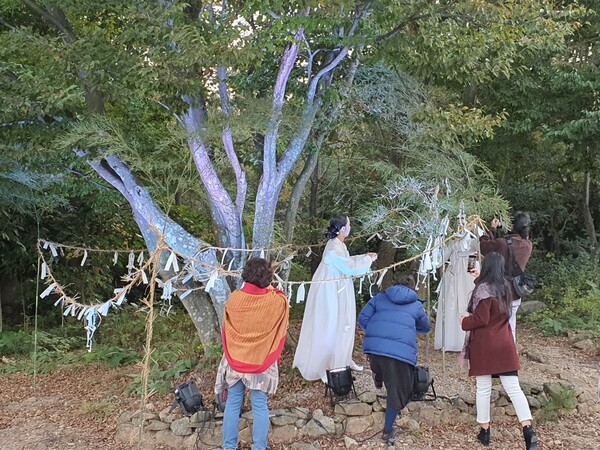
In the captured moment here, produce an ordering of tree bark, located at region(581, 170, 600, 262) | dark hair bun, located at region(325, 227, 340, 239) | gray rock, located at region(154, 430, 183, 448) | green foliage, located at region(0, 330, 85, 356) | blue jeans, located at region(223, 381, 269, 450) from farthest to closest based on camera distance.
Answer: tree bark, located at region(581, 170, 600, 262), green foliage, located at region(0, 330, 85, 356), dark hair bun, located at region(325, 227, 340, 239), gray rock, located at region(154, 430, 183, 448), blue jeans, located at region(223, 381, 269, 450)

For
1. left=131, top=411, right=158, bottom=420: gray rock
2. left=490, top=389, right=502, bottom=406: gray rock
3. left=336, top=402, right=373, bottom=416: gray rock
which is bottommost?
left=131, top=411, right=158, bottom=420: gray rock

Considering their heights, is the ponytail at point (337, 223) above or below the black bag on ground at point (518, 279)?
above

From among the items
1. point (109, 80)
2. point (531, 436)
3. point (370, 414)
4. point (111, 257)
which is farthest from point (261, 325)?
point (111, 257)

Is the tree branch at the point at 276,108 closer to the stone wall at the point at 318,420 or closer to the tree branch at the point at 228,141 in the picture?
the tree branch at the point at 228,141

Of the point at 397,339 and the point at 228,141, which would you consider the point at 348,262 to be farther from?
the point at 228,141

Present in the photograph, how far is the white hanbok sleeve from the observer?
4746 mm

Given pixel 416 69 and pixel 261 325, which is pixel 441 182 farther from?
pixel 261 325

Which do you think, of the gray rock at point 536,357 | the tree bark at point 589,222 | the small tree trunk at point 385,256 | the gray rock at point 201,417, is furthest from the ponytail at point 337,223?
the tree bark at point 589,222

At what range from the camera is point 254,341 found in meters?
3.74

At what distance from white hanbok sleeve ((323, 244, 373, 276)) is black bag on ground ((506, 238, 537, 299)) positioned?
1378mm

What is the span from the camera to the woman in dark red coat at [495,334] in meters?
3.87

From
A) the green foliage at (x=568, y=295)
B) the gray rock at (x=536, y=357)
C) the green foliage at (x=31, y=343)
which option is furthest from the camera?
the green foliage at (x=31, y=343)

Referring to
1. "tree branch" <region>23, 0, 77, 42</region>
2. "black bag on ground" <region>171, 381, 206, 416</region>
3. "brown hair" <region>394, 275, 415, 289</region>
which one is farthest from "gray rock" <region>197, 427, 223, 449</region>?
"tree branch" <region>23, 0, 77, 42</region>

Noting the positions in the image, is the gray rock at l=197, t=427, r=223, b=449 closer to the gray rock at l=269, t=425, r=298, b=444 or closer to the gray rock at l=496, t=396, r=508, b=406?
the gray rock at l=269, t=425, r=298, b=444
